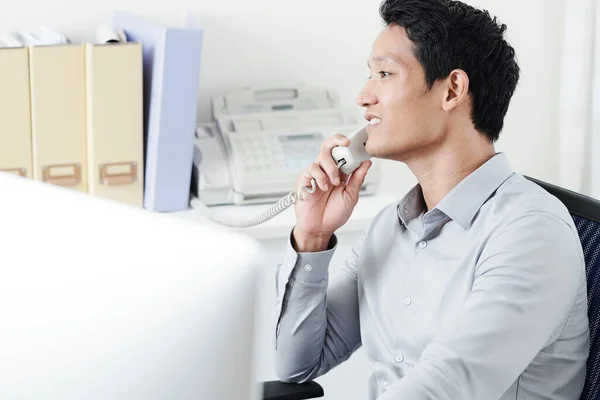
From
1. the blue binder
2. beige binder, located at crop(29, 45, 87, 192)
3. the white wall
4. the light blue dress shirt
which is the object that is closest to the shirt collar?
the light blue dress shirt

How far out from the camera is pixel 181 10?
7.61 ft

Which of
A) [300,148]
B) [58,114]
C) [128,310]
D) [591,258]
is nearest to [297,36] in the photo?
[300,148]

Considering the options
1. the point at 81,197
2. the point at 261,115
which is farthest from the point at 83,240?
the point at 261,115

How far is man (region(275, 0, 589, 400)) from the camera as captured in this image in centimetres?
117

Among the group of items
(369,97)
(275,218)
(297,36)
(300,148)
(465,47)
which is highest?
(465,47)

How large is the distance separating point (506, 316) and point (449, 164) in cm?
34

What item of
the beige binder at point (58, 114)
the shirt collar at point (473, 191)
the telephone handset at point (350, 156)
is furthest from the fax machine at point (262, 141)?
the shirt collar at point (473, 191)

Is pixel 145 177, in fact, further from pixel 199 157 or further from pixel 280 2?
pixel 280 2

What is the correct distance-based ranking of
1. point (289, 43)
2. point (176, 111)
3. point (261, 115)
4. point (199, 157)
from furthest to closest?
point (289, 43) < point (261, 115) < point (199, 157) < point (176, 111)

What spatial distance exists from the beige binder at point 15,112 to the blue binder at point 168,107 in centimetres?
27

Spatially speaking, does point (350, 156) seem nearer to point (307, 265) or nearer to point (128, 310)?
point (307, 265)

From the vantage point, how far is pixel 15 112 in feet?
6.38

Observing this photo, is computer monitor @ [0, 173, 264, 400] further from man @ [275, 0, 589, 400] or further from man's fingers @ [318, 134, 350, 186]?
man's fingers @ [318, 134, 350, 186]

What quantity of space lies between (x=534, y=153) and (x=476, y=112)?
A: 1445 millimetres
